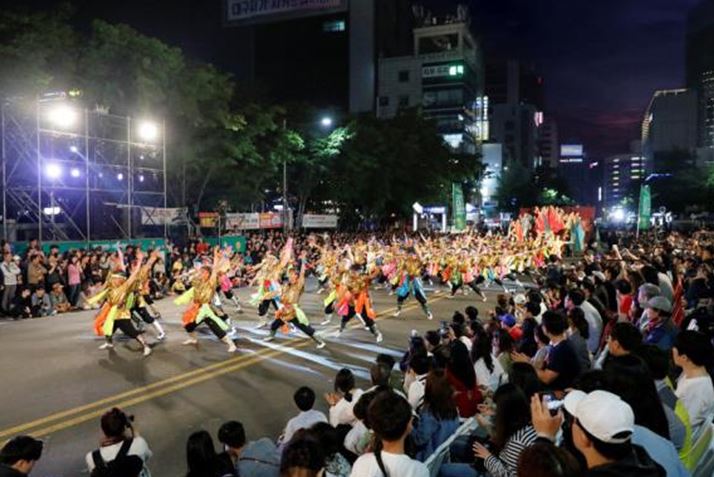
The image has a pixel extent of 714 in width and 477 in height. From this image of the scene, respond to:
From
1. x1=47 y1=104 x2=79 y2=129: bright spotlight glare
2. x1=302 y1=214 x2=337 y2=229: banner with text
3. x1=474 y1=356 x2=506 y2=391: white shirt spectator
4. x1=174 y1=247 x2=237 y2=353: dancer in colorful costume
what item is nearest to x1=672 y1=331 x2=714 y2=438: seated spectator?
x1=474 y1=356 x2=506 y2=391: white shirt spectator

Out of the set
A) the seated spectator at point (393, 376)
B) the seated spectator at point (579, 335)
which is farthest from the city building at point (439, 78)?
the seated spectator at point (579, 335)

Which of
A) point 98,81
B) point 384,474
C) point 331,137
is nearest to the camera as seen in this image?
point 384,474

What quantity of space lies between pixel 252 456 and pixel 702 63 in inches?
5414

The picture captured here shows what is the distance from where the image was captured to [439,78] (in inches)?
2781

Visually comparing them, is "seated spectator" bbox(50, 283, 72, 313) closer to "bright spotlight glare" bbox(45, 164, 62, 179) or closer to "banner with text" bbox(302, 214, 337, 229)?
"bright spotlight glare" bbox(45, 164, 62, 179)

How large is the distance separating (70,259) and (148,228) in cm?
962

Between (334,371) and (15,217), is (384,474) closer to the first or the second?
(334,371)

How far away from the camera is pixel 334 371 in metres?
9.76

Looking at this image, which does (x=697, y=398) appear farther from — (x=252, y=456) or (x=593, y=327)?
(x=593, y=327)

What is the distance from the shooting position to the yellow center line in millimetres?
6946

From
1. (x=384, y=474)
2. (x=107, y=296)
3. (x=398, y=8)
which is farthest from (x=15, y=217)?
(x=398, y=8)

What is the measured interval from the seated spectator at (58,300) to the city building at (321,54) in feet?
164

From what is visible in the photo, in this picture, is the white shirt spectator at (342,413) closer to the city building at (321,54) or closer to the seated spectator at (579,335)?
the seated spectator at (579,335)

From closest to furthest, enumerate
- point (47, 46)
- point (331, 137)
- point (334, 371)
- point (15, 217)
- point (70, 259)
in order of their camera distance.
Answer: point (334, 371), point (70, 259), point (47, 46), point (15, 217), point (331, 137)
